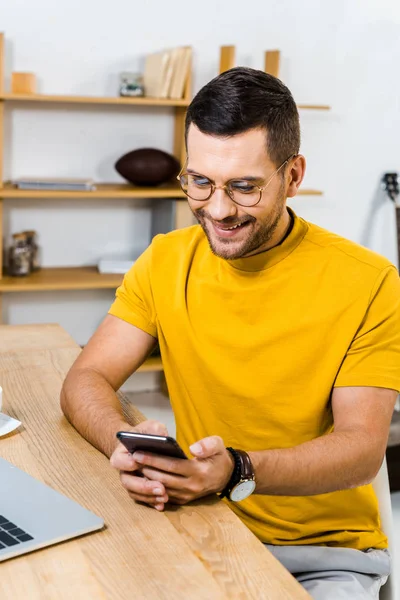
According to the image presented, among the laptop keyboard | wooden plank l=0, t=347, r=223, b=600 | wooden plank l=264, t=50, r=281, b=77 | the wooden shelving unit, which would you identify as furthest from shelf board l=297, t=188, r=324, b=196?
the laptop keyboard

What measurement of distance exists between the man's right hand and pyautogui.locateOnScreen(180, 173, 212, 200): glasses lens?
0.43 meters

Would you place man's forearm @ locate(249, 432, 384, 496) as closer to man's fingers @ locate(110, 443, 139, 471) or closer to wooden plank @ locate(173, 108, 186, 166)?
man's fingers @ locate(110, 443, 139, 471)

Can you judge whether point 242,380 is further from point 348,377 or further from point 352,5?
point 352,5

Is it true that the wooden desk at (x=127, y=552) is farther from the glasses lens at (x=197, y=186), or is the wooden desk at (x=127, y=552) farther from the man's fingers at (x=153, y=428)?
the glasses lens at (x=197, y=186)

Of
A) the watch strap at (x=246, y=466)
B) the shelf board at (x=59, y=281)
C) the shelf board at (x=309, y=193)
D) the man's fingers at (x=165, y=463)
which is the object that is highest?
the man's fingers at (x=165, y=463)

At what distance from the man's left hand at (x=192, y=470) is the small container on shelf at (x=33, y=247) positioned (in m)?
2.84

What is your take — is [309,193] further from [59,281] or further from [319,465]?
[319,465]

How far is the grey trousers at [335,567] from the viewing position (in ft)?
4.67

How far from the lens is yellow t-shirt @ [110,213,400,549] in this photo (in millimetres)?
1478

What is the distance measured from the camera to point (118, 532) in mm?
1113

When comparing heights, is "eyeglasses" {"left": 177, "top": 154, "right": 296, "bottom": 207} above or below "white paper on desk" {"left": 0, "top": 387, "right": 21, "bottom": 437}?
above

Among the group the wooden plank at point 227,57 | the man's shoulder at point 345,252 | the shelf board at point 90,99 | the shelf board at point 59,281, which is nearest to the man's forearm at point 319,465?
the man's shoulder at point 345,252

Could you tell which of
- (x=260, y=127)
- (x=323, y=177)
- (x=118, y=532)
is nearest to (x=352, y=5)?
(x=323, y=177)

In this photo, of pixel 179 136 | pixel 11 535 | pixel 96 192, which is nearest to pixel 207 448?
pixel 11 535
